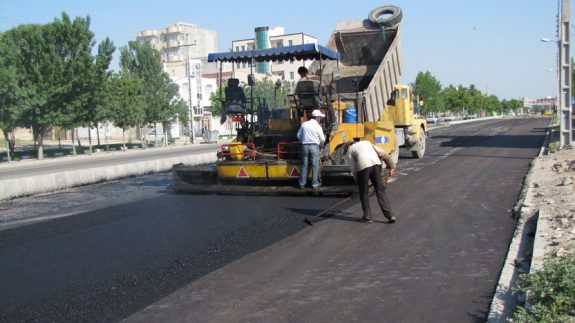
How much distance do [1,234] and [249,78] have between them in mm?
5129

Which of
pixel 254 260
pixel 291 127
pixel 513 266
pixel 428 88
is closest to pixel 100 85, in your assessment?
pixel 291 127

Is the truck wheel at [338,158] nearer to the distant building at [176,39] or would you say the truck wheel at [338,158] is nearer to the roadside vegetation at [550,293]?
the roadside vegetation at [550,293]

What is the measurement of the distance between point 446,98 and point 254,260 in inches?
3686

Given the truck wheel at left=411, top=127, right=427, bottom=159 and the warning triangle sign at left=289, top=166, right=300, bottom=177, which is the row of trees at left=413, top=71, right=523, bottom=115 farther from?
the warning triangle sign at left=289, top=166, right=300, bottom=177

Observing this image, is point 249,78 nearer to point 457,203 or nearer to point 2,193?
point 457,203

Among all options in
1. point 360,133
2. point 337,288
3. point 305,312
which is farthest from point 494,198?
point 305,312

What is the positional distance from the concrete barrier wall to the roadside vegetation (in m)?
11.9

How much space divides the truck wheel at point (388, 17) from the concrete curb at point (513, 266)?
737 cm

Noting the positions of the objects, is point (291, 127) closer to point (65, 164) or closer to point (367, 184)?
point (367, 184)

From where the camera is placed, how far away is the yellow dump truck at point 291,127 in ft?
34.9

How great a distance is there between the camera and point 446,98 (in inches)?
3725

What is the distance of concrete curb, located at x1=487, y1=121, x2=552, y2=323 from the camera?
4277mm

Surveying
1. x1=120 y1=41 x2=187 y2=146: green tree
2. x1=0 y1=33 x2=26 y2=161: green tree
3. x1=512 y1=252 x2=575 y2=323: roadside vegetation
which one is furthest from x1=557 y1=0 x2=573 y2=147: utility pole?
x1=120 y1=41 x2=187 y2=146: green tree

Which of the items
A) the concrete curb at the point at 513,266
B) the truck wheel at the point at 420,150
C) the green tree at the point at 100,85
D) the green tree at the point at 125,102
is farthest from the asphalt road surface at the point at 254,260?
the green tree at the point at 125,102
